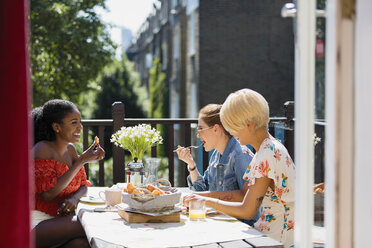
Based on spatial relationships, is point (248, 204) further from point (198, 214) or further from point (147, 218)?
point (147, 218)

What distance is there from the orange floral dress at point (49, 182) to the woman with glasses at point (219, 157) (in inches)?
30.1

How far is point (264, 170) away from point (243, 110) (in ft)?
1.04

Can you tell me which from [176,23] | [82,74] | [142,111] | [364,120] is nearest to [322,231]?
[364,120]

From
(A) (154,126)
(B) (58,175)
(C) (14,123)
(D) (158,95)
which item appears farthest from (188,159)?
(D) (158,95)

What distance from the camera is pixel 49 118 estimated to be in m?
3.68

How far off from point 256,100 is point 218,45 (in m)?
11.4

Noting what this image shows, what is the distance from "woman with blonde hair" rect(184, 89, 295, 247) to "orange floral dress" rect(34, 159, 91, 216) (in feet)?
3.81

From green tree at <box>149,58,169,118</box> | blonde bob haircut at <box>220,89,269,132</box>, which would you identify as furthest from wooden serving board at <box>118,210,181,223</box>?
green tree at <box>149,58,169,118</box>

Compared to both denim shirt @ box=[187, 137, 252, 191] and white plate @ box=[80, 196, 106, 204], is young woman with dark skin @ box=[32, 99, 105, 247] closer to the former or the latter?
white plate @ box=[80, 196, 106, 204]

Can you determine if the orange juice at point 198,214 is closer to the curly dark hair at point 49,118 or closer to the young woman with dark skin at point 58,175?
the young woman with dark skin at point 58,175

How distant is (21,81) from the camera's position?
3.64 feet

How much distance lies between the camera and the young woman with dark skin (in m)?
3.33

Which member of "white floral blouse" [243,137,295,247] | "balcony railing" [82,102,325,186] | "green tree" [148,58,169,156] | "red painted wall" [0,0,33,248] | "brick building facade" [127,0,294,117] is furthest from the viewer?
"green tree" [148,58,169,156]

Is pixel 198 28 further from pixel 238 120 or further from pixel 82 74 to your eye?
pixel 238 120
